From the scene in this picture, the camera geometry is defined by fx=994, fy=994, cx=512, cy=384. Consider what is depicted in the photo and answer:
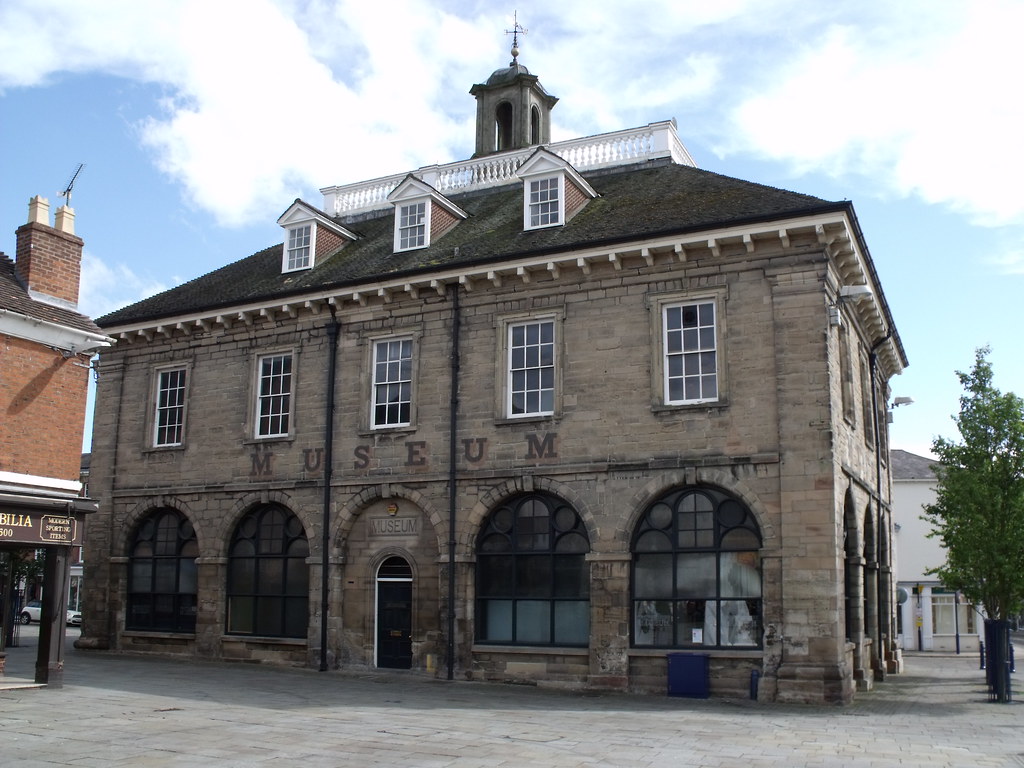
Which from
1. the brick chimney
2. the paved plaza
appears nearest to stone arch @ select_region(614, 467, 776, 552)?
the paved plaza

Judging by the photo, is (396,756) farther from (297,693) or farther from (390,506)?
(390,506)

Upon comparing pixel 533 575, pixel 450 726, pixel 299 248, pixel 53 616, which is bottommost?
pixel 450 726

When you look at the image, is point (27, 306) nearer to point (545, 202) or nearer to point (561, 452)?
point (561, 452)

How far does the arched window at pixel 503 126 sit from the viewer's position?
1204 inches

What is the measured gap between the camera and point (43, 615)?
17094 millimetres

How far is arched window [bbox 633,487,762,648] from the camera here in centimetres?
1834

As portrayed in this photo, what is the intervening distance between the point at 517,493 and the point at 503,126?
47.8 feet

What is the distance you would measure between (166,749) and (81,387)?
8.90 meters

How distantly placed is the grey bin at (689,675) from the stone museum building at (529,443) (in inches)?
2.3

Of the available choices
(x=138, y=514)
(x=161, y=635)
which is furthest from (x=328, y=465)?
(x=161, y=635)

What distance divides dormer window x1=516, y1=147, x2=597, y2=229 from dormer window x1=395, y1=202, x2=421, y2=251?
2759mm

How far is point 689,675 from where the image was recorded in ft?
59.2

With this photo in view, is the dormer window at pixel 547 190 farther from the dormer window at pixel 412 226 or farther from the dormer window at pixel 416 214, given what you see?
the dormer window at pixel 412 226

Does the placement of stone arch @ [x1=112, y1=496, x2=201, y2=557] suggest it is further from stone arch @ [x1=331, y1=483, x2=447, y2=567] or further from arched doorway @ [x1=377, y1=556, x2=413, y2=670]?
arched doorway @ [x1=377, y1=556, x2=413, y2=670]
